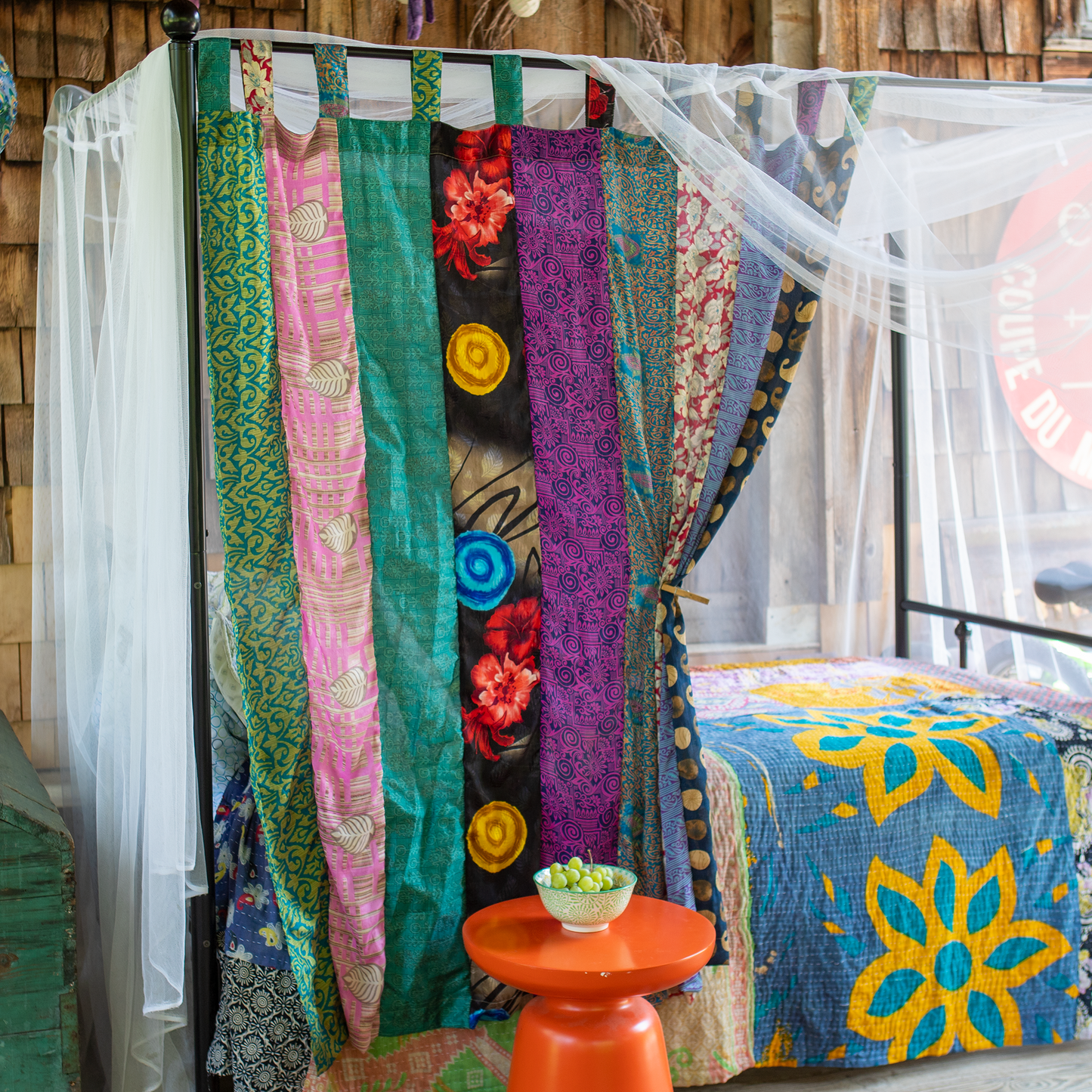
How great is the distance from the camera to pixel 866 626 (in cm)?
382

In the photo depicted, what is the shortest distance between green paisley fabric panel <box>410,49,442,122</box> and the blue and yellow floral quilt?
5.03 ft

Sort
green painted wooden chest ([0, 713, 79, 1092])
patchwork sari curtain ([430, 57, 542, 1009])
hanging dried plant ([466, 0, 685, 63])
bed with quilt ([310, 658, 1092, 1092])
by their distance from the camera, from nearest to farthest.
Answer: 1. green painted wooden chest ([0, 713, 79, 1092])
2. patchwork sari curtain ([430, 57, 542, 1009])
3. bed with quilt ([310, 658, 1092, 1092])
4. hanging dried plant ([466, 0, 685, 63])

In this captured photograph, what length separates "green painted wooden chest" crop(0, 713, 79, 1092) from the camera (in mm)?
1717

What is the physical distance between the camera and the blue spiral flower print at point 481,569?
218 cm

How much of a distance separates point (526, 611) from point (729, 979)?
93cm

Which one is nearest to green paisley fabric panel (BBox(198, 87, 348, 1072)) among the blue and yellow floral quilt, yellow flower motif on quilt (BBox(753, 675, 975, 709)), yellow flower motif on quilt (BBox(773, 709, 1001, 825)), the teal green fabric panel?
the teal green fabric panel

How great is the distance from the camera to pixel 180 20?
1.89 m

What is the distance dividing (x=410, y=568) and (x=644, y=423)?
0.58 metres

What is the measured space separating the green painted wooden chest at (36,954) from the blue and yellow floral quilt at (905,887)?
4.55 ft

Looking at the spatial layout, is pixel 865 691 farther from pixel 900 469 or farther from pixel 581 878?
pixel 581 878

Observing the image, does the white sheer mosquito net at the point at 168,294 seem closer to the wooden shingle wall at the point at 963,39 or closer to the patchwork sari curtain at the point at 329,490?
the patchwork sari curtain at the point at 329,490

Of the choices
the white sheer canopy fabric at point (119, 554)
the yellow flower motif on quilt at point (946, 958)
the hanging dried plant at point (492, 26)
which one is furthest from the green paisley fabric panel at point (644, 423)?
the hanging dried plant at point (492, 26)

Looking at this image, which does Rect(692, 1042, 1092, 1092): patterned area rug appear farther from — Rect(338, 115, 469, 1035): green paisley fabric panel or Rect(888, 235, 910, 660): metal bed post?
Rect(888, 235, 910, 660): metal bed post

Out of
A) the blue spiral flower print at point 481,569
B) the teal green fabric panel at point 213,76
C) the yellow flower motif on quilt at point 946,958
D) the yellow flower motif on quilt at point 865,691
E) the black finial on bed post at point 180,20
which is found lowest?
the yellow flower motif on quilt at point 946,958
